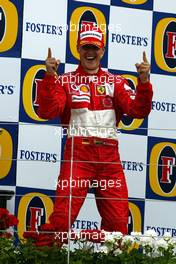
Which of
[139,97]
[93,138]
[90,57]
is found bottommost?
[93,138]

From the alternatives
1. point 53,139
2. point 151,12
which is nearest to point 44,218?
point 53,139

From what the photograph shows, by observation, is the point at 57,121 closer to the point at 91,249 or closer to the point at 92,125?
the point at 92,125

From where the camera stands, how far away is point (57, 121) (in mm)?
6020

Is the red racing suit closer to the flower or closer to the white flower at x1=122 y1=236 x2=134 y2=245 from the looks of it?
the flower

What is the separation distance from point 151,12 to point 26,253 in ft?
7.70

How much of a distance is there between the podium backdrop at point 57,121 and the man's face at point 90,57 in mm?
817

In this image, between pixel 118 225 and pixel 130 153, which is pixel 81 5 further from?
pixel 118 225

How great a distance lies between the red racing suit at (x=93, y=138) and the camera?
193 inches

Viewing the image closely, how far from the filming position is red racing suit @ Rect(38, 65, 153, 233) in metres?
4.91

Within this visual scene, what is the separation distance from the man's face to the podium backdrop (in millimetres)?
817

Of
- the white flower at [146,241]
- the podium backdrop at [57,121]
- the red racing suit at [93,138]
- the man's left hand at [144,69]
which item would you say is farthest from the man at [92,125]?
the podium backdrop at [57,121]

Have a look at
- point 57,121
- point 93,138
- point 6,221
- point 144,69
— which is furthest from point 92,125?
point 57,121

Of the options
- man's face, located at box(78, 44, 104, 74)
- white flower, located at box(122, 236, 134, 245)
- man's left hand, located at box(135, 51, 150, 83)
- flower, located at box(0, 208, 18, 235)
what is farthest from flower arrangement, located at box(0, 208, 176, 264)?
man's face, located at box(78, 44, 104, 74)

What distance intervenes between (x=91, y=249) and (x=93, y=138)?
660 millimetres
